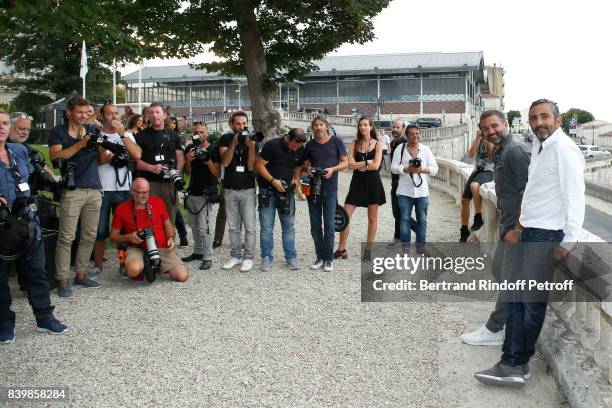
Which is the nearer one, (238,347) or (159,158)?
(238,347)

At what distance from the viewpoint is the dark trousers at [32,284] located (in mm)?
5117

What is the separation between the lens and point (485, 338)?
5.07 m

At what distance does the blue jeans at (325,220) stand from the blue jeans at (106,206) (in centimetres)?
231

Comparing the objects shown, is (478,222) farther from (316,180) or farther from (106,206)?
(106,206)

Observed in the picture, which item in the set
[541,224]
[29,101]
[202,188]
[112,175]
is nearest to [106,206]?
[112,175]

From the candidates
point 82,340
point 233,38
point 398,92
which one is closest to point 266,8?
point 233,38

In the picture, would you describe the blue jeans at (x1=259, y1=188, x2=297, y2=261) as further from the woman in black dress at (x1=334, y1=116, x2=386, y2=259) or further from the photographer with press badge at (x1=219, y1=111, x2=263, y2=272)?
the woman in black dress at (x1=334, y1=116, x2=386, y2=259)

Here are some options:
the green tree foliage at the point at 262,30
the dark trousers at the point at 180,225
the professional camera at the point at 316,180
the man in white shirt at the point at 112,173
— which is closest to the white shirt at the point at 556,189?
the professional camera at the point at 316,180

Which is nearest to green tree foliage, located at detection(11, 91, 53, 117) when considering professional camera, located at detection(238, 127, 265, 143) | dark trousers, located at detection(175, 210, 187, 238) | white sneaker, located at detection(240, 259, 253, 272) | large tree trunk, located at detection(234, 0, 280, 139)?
large tree trunk, located at detection(234, 0, 280, 139)

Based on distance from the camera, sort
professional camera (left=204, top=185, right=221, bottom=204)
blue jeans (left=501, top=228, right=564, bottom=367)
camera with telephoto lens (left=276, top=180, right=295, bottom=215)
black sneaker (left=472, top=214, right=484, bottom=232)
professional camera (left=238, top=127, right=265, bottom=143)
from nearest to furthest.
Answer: blue jeans (left=501, top=228, right=564, bottom=367) < professional camera (left=238, top=127, right=265, bottom=143) < camera with telephoto lens (left=276, top=180, right=295, bottom=215) < professional camera (left=204, top=185, right=221, bottom=204) < black sneaker (left=472, top=214, right=484, bottom=232)

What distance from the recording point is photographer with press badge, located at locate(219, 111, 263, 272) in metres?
7.63

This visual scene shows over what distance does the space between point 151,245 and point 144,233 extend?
0.60 feet

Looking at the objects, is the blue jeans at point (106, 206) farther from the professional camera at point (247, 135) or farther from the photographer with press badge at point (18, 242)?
the photographer with press badge at point (18, 242)

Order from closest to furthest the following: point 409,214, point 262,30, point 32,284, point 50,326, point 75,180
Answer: point 32,284
point 50,326
point 75,180
point 409,214
point 262,30
